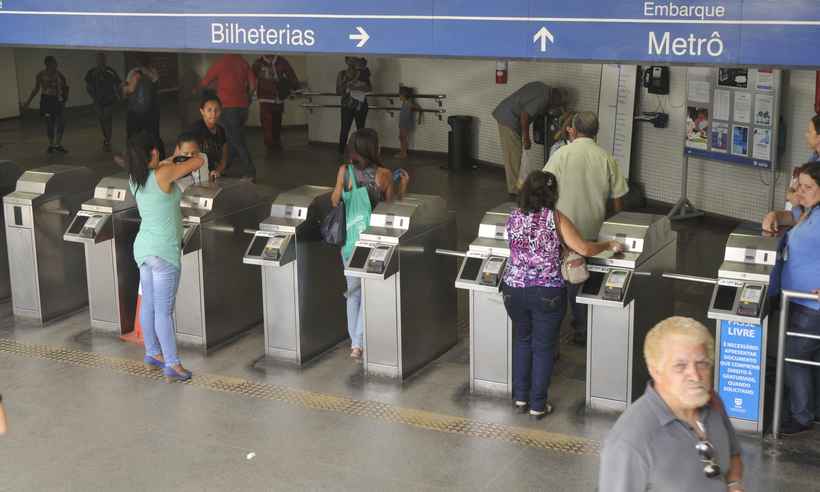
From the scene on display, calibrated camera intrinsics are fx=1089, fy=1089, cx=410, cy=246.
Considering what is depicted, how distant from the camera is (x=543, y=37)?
591 centimetres

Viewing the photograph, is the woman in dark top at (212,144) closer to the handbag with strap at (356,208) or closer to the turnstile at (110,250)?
the turnstile at (110,250)

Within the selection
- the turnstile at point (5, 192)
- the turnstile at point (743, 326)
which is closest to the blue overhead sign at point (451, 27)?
the turnstile at point (743, 326)

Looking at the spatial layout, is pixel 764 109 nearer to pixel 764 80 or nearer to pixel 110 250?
pixel 764 80

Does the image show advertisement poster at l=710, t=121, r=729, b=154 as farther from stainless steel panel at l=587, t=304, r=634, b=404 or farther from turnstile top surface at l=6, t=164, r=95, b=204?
turnstile top surface at l=6, t=164, r=95, b=204

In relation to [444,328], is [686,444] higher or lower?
higher

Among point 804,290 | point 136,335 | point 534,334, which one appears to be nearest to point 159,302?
point 136,335

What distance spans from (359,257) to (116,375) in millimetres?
1875

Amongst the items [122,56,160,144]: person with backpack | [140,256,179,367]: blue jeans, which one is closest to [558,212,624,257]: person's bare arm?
[140,256,179,367]: blue jeans

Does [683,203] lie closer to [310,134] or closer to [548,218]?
[548,218]

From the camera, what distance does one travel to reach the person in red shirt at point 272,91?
1653 cm

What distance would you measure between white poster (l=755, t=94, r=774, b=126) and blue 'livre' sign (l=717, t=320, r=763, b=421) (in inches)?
192

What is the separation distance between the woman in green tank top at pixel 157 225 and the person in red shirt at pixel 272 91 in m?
9.63

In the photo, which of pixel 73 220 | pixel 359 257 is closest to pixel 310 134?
pixel 73 220

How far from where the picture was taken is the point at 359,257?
686cm
